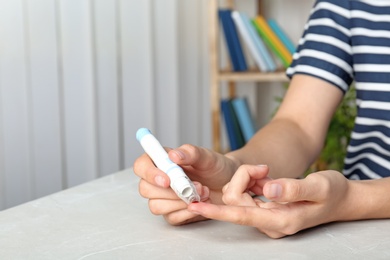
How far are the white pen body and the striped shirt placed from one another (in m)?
0.52

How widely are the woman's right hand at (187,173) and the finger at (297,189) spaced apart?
0.14 m

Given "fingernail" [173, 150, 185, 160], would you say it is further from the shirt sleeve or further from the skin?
the shirt sleeve

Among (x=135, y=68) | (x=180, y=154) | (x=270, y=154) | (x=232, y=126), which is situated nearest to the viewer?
(x=180, y=154)

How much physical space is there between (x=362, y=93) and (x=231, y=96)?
2185mm

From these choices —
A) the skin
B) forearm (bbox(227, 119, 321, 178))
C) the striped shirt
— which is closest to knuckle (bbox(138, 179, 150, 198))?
the skin

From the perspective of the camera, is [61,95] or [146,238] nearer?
[146,238]

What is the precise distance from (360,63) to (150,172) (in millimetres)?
609

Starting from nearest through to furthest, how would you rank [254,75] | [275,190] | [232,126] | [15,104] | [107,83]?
[275,190]
[15,104]
[107,83]
[254,75]
[232,126]

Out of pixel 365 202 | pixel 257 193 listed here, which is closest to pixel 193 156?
pixel 257 193

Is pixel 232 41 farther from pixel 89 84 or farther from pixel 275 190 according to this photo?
pixel 275 190

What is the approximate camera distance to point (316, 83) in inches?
51.8

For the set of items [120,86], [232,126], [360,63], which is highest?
[360,63]

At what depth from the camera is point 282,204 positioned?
0.83 metres

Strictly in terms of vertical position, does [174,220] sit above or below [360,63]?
below
